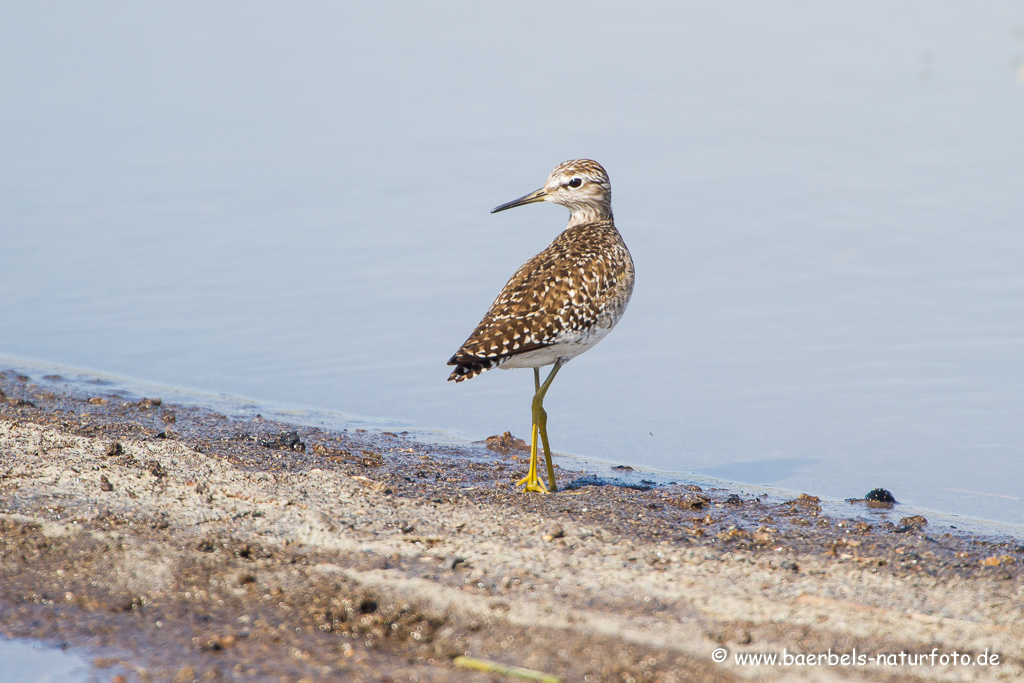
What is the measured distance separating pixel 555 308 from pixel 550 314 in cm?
6

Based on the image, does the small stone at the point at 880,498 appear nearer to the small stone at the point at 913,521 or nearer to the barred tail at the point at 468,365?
the small stone at the point at 913,521

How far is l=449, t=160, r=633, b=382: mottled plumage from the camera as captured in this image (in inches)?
230

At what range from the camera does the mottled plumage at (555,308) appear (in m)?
5.84

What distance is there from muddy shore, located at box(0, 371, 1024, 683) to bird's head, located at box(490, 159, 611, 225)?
6.98 feet

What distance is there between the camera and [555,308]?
6.07 m

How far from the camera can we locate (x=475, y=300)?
9477 mm

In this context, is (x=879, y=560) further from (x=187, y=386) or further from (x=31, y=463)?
(x=187, y=386)

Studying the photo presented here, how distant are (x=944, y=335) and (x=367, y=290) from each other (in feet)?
16.0

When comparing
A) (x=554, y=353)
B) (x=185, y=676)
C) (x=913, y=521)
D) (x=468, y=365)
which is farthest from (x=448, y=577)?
(x=913, y=521)

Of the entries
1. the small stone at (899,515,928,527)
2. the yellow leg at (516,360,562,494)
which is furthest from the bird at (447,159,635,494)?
the small stone at (899,515,928,527)

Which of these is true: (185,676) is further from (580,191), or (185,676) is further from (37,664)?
(580,191)

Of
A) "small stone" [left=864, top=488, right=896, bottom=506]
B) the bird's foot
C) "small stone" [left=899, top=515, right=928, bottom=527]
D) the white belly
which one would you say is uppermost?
the white belly

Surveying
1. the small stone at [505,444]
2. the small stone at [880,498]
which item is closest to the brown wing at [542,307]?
the small stone at [505,444]

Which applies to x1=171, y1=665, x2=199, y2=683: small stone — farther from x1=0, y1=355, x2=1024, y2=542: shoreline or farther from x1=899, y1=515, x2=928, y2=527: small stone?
x1=899, y1=515, x2=928, y2=527: small stone
